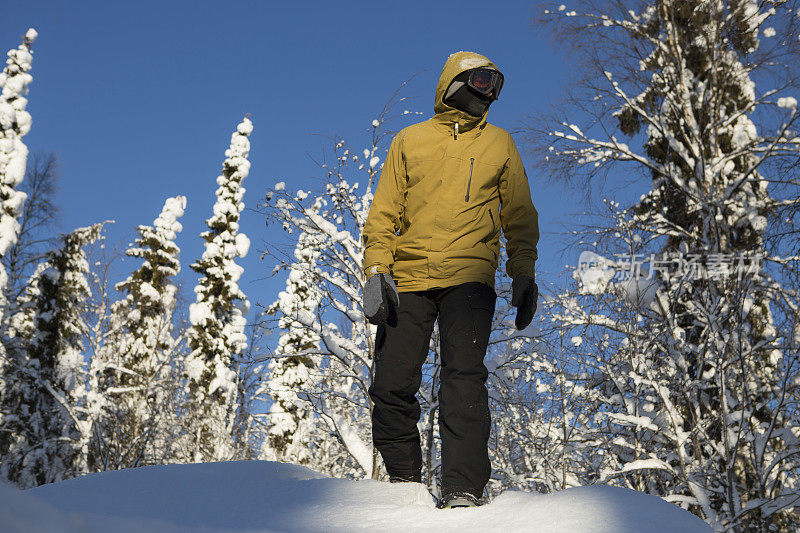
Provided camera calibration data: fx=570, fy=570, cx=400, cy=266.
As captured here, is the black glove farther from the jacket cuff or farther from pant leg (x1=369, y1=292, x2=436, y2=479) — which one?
the jacket cuff

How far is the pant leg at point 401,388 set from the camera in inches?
102

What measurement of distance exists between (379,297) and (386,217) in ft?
1.51

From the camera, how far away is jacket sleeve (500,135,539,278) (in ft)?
9.07

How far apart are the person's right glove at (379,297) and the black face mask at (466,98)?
92 cm

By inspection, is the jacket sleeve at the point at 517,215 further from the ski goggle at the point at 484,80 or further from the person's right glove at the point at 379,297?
the person's right glove at the point at 379,297

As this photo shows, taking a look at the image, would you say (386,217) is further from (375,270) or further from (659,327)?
(659,327)

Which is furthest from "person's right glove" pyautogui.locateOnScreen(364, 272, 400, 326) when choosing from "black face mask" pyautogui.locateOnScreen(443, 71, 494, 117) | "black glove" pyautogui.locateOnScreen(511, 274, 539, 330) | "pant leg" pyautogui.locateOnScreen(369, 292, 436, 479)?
"black face mask" pyautogui.locateOnScreen(443, 71, 494, 117)

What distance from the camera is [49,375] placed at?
16109 millimetres

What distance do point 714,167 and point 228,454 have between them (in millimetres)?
12737

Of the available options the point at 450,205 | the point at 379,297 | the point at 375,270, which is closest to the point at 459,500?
the point at 379,297

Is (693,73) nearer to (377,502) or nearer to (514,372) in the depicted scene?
(514,372)

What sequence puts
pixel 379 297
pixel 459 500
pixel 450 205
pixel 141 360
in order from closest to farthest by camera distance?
pixel 459 500 < pixel 379 297 < pixel 450 205 < pixel 141 360

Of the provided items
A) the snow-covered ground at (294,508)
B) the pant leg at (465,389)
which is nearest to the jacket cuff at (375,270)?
the pant leg at (465,389)

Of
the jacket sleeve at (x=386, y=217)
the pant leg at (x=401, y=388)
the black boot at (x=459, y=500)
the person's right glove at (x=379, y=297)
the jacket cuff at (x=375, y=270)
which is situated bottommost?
the black boot at (x=459, y=500)
